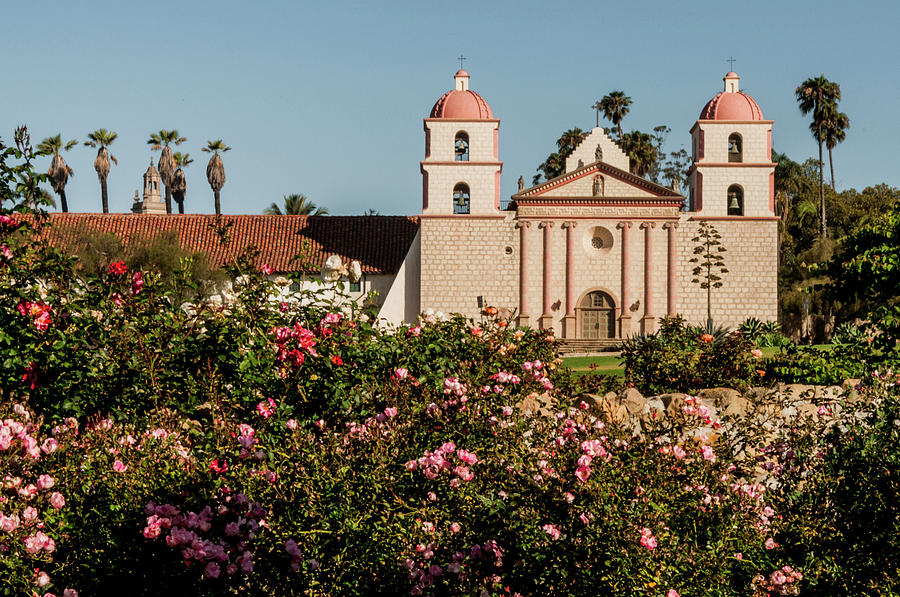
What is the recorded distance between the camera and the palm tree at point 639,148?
52.1 m

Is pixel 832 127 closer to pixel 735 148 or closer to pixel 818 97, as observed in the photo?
pixel 818 97

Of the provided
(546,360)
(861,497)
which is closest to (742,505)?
(861,497)

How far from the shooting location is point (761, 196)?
35000 millimetres

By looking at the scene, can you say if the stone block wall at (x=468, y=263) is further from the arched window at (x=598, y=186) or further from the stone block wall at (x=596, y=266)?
the arched window at (x=598, y=186)

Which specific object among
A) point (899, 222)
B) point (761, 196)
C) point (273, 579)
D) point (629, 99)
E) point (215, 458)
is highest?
point (629, 99)

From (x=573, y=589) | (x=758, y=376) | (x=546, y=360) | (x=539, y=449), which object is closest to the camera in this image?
(x=573, y=589)

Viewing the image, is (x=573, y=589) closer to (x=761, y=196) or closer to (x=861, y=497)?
(x=861, y=497)

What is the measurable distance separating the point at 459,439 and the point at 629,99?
4834cm

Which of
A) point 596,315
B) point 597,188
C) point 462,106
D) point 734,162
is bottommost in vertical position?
point 596,315

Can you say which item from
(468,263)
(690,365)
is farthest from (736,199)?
(690,365)

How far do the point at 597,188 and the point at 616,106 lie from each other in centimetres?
1826

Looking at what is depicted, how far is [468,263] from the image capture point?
113ft

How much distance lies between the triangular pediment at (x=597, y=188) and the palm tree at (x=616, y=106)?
1775 cm

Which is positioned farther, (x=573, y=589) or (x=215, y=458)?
(x=215, y=458)
